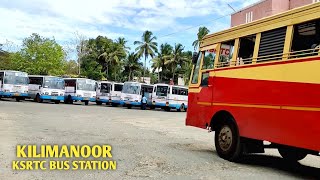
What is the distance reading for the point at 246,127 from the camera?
8.28 meters

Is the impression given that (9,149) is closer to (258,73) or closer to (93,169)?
(93,169)

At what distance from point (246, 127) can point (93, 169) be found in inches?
129

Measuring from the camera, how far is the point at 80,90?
40.6m

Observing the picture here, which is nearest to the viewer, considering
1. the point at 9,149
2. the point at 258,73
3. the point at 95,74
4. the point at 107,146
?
the point at 258,73

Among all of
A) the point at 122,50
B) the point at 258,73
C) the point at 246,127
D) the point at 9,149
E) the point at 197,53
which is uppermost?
the point at 122,50

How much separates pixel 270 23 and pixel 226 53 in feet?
5.57

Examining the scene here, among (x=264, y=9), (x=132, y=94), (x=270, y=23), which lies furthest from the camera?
(x=132, y=94)

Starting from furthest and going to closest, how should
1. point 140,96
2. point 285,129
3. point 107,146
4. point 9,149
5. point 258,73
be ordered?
point 140,96
point 107,146
point 9,149
point 258,73
point 285,129

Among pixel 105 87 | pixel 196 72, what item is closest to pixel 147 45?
pixel 105 87

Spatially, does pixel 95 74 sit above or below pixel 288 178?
above

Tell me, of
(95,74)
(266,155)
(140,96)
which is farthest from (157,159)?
(95,74)

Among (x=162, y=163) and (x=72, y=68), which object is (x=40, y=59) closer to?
(x=72, y=68)

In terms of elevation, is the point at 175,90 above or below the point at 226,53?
below

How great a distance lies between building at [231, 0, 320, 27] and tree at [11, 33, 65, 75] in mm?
34975
